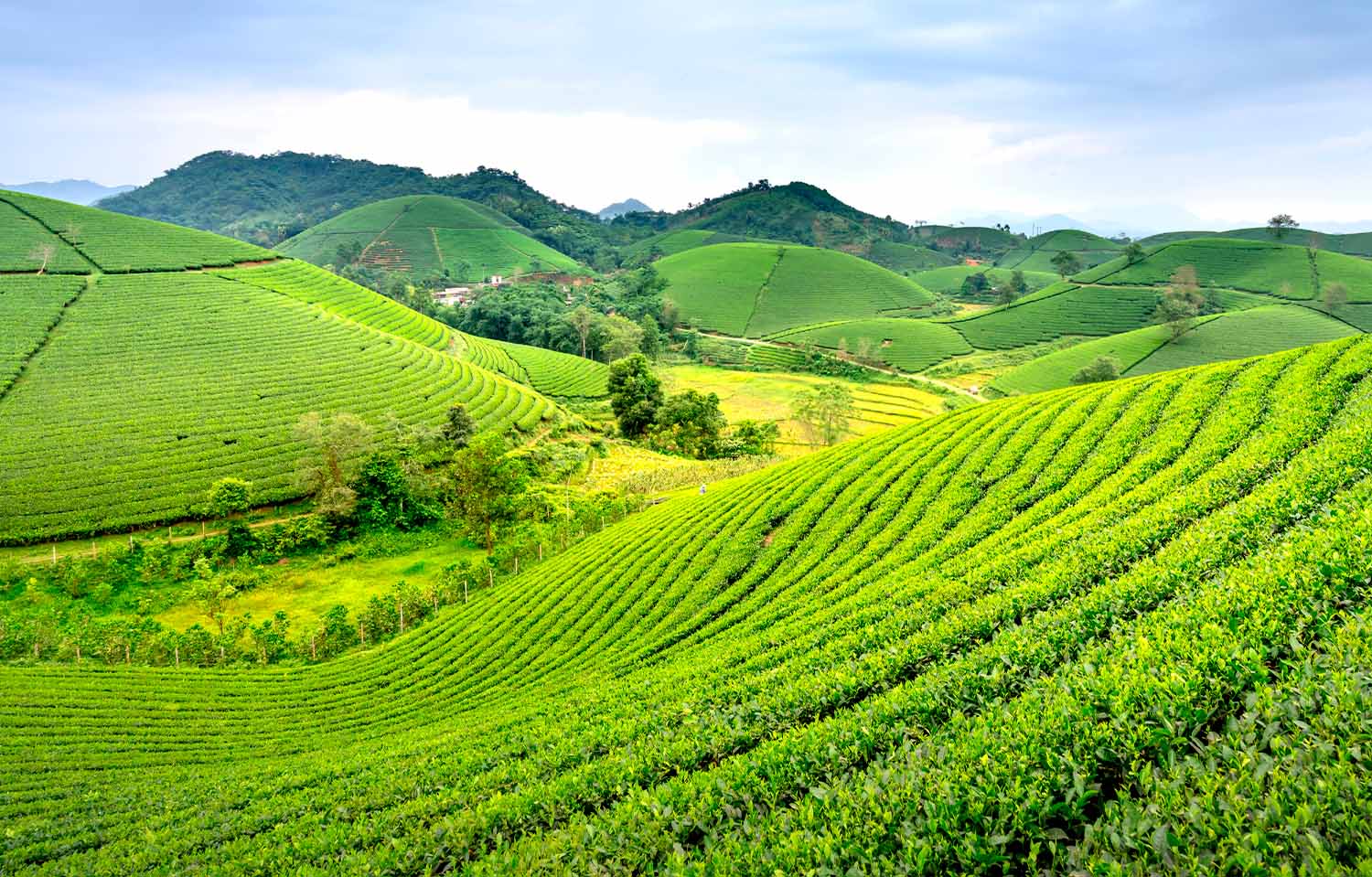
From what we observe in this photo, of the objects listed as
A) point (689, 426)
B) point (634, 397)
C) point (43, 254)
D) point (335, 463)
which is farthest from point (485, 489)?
point (43, 254)

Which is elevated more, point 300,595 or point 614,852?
point 614,852

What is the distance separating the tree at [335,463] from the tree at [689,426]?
28087 millimetres

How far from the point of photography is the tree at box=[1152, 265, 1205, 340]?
85.9m

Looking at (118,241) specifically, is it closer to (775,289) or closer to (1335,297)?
(775,289)

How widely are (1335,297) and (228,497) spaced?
491 ft

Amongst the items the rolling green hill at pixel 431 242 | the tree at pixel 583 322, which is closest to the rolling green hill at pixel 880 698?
the tree at pixel 583 322

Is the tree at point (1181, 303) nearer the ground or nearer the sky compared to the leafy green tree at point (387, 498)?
nearer the sky

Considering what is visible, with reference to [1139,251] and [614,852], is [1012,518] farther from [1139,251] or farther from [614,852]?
[1139,251]

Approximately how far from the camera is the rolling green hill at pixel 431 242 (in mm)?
156500

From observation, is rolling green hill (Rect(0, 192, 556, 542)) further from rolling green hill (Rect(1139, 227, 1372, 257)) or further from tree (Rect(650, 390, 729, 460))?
rolling green hill (Rect(1139, 227, 1372, 257))

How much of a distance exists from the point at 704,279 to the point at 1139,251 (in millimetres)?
100984

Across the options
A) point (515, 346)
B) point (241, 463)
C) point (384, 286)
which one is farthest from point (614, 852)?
point (384, 286)

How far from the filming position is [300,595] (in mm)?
30781

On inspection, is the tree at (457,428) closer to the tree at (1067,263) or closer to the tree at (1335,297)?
the tree at (1335,297)
